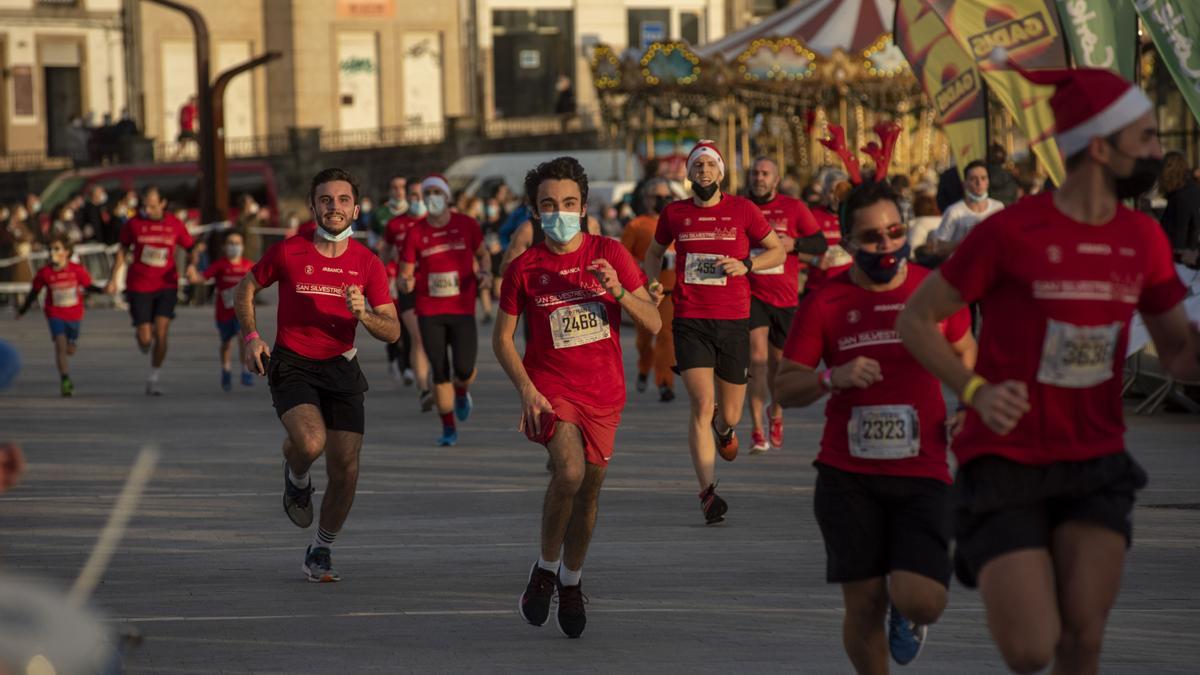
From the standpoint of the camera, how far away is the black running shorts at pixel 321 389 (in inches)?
355

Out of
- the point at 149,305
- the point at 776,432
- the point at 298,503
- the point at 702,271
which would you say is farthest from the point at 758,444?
the point at 149,305

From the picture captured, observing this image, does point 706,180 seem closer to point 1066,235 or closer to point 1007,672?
point 1007,672

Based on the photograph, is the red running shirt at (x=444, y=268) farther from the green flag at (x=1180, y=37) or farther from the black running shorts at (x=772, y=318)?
the green flag at (x=1180, y=37)

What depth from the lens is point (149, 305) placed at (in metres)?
19.2

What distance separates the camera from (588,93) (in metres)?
61.1

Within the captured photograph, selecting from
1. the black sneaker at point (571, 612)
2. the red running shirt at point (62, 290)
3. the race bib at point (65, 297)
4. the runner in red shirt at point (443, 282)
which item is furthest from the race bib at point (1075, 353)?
the race bib at point (65, 297)

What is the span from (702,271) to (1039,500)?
20.3 feet

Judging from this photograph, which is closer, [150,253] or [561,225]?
[561,225]

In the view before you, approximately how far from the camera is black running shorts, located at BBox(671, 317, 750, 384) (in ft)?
36.6

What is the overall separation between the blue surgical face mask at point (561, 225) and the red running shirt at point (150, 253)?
1197 cm

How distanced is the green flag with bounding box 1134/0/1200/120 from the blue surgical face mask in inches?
225

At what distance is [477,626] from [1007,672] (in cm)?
205

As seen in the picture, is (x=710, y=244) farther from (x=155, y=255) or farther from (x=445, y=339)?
(x=155, y=255)

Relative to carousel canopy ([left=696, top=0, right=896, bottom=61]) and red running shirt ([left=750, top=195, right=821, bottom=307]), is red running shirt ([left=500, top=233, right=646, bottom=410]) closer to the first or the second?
red running shirt ([left=750, top=195, right=821, bottom=307])
